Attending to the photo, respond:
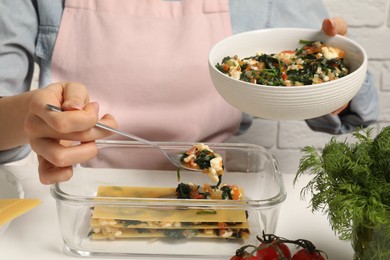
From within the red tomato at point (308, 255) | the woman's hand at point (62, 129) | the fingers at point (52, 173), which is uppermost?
the woman's hand at point (62, 129)

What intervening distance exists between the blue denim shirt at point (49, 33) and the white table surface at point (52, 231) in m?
0.19

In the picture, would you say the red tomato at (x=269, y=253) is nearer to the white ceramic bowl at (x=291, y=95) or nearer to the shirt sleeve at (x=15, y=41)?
the white ceramic bowl at (x=291, y=95)

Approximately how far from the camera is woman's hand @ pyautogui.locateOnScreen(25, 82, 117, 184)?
708 mm

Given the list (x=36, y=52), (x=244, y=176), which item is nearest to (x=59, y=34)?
(x=36, y=52)

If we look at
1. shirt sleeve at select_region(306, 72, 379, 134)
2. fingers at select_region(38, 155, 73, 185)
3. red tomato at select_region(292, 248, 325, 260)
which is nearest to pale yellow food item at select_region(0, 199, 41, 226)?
fingers at select_region(38, 155, 73, 185)

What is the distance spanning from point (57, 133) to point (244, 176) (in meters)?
0.29

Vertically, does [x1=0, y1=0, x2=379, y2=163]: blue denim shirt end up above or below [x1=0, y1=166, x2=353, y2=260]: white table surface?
above

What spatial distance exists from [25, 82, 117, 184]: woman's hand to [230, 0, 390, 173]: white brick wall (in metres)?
0.77

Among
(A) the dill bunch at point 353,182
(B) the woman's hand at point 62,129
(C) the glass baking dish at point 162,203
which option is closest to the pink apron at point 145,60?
(C) the glass baking dish at point 162,203

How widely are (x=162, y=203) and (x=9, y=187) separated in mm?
242

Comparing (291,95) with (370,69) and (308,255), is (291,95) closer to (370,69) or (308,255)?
(308,255)

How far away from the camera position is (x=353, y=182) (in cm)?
65

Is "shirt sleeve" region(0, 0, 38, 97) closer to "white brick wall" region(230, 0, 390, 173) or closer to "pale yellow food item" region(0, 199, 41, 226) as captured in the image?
"pale yellow food item" region(0, 199, 41, 226)

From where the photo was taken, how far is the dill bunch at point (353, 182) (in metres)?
0.62
